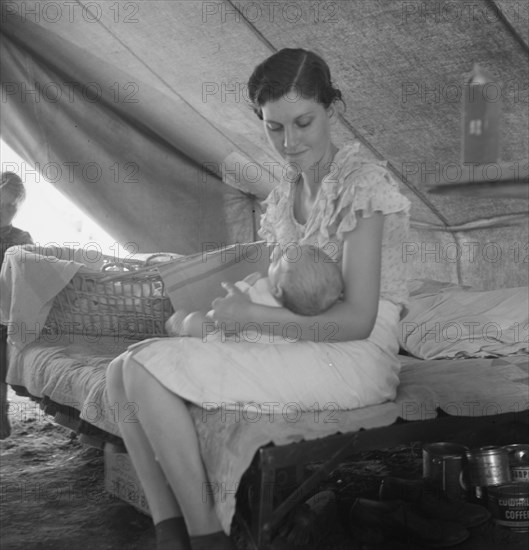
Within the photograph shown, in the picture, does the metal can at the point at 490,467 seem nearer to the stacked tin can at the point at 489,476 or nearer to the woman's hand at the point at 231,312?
the stacked tin can at the point at 489,476

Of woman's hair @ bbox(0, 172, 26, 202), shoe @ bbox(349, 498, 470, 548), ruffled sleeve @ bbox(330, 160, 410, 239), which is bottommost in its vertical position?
shoe @ bbox(349, 498, 470, 548)

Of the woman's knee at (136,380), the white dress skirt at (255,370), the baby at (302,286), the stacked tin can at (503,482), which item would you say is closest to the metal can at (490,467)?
the stacked tin can at (503,482)

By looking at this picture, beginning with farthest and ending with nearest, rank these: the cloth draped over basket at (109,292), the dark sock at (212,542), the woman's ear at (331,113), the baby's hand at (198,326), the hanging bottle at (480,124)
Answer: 1. the cloth draped over basket at (109,292)
2. the woman's ear at (331,113)
3. the baby's hand at (198,326)
4. the dark sock at (212,542)
5. the hanging bottle at (480,124)

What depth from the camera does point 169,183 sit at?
→ 4.49 metres

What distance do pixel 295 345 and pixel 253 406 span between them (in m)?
0.16

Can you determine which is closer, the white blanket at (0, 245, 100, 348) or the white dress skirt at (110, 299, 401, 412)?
the white dress skirt at (110, 299, 401, 412)

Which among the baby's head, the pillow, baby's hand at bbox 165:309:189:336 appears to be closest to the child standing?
baby's hand at bbox 165:309:189:336

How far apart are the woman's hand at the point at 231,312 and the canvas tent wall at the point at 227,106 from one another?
958 mm

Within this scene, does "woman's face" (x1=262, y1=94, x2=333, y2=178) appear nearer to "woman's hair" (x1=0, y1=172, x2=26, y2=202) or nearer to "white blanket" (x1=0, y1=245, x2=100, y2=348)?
"white blanket" (x1=0, y1=245, x2=100, y2=348)

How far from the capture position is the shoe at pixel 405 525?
1.84 m

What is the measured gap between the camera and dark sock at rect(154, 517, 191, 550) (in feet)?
5.29

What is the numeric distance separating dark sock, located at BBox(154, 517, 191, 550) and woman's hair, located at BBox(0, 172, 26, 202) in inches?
92.6

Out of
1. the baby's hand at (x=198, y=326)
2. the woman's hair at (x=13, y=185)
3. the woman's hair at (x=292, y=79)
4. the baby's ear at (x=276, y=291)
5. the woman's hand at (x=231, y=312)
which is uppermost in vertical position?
the woman's hair at (x=292, y=79)

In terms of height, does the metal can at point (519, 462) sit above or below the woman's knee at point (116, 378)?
below
